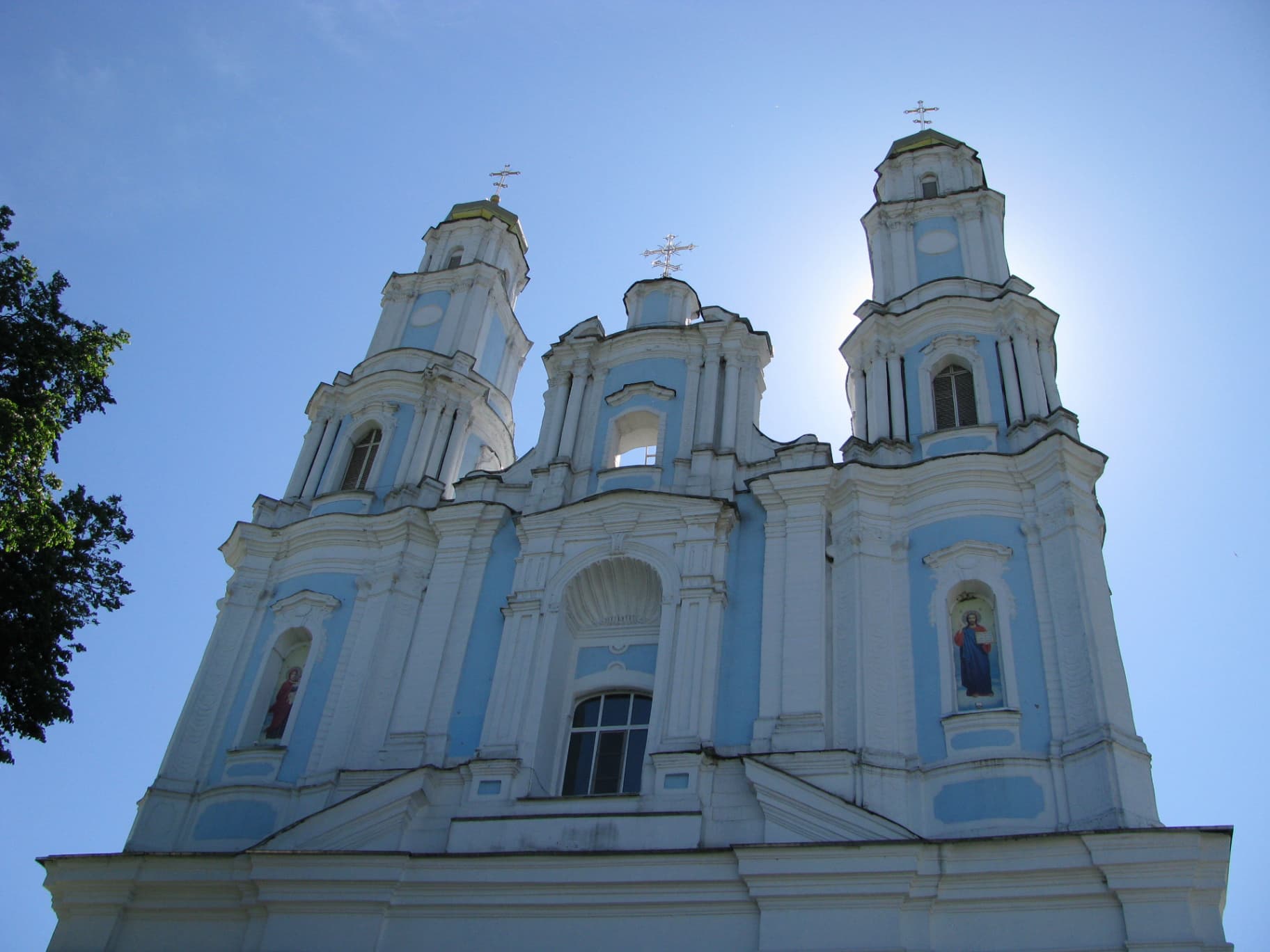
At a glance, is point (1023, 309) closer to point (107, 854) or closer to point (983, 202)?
point (983, 202)

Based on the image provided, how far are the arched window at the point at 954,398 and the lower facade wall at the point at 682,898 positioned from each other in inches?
281

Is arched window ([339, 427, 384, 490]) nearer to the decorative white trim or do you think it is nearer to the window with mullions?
the decorative white trim

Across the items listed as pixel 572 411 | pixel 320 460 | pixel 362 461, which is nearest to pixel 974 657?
pixel 572 411

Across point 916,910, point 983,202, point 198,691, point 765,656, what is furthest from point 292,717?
point 983,202

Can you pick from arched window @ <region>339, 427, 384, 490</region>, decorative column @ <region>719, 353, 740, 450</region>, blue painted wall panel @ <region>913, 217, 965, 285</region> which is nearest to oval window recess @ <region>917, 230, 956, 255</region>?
blue painted wall panel @ <region>913, 217, 965, 285</region>

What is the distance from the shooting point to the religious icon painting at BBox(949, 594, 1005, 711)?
14281 millimetres

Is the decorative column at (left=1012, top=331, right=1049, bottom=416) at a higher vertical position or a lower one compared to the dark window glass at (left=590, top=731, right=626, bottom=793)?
higher

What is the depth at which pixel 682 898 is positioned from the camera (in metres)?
12.9

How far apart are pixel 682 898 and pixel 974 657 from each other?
4.57m

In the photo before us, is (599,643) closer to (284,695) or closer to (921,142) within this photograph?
(284,695)

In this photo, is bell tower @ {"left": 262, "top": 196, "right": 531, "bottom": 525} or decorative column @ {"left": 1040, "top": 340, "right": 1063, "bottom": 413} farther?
bell tower @ {"left": 262, "top": 196, "right": 531, "bottom": 525}

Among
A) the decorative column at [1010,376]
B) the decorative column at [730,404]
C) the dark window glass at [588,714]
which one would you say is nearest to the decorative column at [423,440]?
the decorative column at [730,404]

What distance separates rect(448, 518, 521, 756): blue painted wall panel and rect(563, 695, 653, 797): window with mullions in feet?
4.11

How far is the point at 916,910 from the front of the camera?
12266mm
